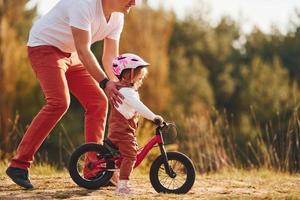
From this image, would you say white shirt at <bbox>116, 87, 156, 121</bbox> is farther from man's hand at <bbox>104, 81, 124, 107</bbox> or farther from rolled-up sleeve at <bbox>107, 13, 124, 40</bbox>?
rolled-up sleeve at <bbox>107, 13, 124, 40</bbox>

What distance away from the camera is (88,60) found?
5.06 meters

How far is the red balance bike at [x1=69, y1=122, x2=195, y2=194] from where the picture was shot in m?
5.16

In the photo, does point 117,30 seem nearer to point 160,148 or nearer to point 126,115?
point 126,115

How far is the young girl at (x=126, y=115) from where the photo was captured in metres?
5.07

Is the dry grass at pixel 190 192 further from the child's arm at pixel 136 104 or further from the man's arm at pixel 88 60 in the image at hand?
the man's arm at pixel 88 60

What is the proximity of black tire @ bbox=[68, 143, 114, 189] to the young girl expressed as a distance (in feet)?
0.46

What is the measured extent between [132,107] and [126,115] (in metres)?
0.08

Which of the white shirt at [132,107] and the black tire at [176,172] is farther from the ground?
the white shirt at [132,107]

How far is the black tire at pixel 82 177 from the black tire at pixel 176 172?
367 millimetres

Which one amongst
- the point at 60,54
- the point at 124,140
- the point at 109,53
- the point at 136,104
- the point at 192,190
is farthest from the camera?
the point at 109,53

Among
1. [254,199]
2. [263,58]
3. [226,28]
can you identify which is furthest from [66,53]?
[226,28]

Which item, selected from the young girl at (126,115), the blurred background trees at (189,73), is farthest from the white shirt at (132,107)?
the blurred background trees at (189,73)

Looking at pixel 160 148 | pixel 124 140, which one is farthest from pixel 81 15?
pixel 160 148

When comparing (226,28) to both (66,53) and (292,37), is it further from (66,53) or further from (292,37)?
(66,53)
